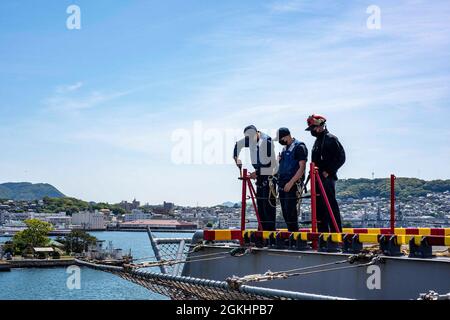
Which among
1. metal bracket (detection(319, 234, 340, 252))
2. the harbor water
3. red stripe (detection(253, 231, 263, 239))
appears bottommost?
the harbor water

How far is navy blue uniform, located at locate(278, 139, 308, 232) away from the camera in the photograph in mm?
13164

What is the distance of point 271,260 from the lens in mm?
12359

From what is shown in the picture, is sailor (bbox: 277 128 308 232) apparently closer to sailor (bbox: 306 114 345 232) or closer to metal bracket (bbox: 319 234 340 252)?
sailor (bbox: 306 114 345 232)

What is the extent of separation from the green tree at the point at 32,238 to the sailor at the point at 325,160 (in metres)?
143

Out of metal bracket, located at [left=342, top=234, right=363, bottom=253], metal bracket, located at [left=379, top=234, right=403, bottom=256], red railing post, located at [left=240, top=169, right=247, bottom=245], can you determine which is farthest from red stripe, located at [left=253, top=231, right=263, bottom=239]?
metal bracket, located at [left=379, top=234, right=403, bottom=256]

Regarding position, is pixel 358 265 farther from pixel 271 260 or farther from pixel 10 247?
pixel 10 247

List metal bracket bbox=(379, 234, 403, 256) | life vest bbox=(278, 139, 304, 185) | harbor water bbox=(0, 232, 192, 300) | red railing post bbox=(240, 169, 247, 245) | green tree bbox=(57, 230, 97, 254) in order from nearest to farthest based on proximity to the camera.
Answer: metal bracket bbox=(379, 234, 403, 256) < life vest bbox=(278, 139, 304, 185) < red railing post bbox=(240, 169, 247, 245) < harbor water bbox=(0, 232, 192, 300) < green tree bbox=(57, 230, 97, 254)

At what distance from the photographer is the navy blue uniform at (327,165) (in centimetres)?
1296

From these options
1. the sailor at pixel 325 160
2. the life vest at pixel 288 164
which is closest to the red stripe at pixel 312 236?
the sailor at pixel 325 160

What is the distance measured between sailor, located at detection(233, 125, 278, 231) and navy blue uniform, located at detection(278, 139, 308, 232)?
1.82 ft

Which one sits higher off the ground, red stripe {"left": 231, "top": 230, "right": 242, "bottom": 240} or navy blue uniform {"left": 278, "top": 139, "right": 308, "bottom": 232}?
navy blue uniform {"left": 278, "top": 139, "right": 308, "bottom": 232}

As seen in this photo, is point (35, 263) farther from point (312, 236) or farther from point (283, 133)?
point (312, 236)

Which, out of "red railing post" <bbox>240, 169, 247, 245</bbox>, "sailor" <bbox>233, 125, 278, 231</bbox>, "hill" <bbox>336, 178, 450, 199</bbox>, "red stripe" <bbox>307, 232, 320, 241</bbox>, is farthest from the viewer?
"hill" <bbox>336, 178, 450, 199</bbox>

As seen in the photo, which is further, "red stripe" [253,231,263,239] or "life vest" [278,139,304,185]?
"life vest" [278,139,304,185]
